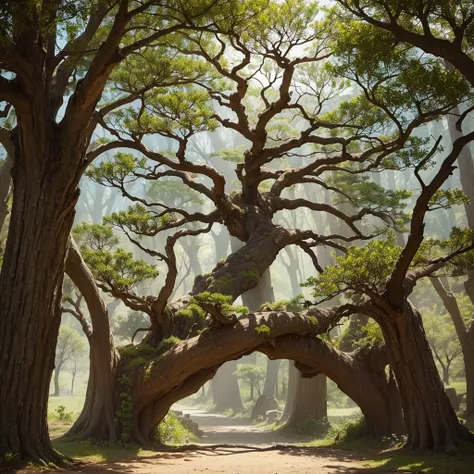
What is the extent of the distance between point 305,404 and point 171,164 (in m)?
8.91

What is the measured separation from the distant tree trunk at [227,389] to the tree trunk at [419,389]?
1959cm

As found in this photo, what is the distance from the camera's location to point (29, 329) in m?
6.02

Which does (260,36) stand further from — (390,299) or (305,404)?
(305,404)

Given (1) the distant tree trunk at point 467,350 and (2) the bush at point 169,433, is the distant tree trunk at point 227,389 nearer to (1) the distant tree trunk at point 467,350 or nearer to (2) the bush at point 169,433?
(1) the distant tree trunk at point 467,350

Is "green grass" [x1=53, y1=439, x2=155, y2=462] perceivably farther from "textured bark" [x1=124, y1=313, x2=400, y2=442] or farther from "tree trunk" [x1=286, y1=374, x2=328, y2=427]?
"tree trunk" [x1=286, y1=374, x2=328, y2=427]

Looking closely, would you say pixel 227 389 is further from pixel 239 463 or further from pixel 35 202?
pixel 35 202

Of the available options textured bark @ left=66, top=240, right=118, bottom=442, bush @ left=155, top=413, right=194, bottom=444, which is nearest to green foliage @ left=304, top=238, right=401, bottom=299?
textured bark @ left=66, top=240, right=118, bottom=442

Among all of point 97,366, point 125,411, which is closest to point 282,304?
point 125,411

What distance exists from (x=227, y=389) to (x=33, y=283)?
23641 millimetres

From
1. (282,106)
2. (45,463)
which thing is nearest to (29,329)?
(45,463)

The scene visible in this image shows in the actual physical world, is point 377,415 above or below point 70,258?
below

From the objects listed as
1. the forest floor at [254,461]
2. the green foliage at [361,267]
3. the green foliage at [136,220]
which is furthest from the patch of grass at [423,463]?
the green foliage at [136,220]

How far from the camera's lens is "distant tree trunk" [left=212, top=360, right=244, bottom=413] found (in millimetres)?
27672

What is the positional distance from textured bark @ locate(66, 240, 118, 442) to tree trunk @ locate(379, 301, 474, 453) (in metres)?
4.83
